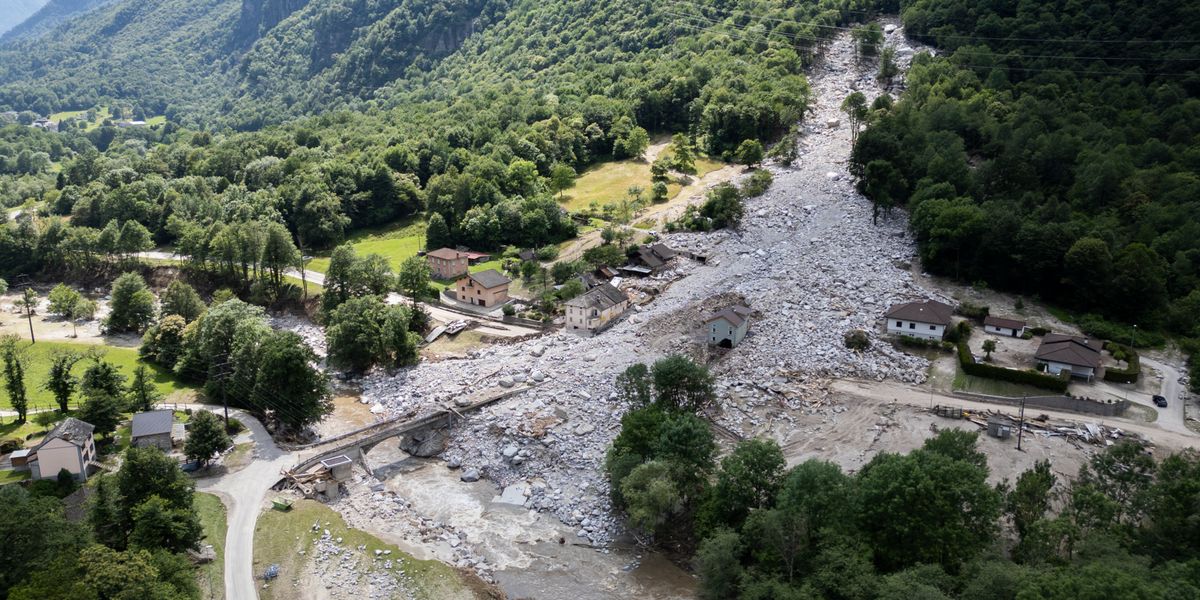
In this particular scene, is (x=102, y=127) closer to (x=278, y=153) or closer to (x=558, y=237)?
(x=278, y=153)

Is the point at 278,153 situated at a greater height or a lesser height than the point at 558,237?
greater

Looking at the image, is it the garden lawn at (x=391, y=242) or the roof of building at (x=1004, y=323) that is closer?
the roof of building at (x=1004, y=323)

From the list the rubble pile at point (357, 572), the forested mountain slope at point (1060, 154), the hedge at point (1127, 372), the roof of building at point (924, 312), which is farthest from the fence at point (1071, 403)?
the rubble pile at point (357, 572)

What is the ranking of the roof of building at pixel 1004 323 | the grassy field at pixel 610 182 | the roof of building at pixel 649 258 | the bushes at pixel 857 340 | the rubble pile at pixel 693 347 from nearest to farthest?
the rubble pile at pixel 693 347
the bushes at pixel 857 340
the roof of building at pixel 1004 323
the roof of building at pixel 649 258
the grassy field at pixel 610 182

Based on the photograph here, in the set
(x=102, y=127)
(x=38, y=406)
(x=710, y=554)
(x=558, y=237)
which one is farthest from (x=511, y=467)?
(x=102, y=127)

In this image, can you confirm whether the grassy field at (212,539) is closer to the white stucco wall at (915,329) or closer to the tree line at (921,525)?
the tree line at (921,525)

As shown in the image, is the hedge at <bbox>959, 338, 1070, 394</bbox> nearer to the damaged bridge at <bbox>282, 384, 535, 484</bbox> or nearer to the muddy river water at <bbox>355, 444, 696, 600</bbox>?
the muddy river water at <bbox>355, 444, 696, 600</bbox>
